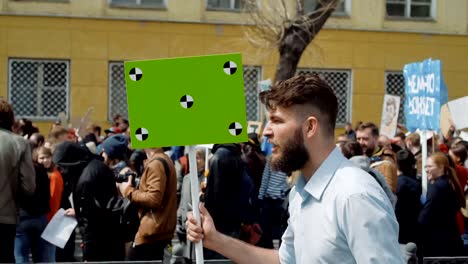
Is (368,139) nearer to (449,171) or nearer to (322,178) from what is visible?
(449,171)

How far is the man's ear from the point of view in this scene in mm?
3809

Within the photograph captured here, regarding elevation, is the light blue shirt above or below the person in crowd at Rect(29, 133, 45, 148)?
above

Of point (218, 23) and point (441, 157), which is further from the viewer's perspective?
point (218, 23)

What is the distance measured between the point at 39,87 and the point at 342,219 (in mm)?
23327

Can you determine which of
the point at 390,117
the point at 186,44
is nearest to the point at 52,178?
the point at 390,117

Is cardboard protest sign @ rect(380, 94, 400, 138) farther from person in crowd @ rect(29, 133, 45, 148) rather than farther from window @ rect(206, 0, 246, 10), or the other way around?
window @ rect(206, 0, 246, 10)

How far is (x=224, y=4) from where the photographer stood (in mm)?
27672

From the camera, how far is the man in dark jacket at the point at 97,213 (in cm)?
900

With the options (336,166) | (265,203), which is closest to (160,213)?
(265,203)

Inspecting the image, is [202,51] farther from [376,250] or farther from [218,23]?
[376,250]

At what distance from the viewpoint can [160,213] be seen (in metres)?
8.73

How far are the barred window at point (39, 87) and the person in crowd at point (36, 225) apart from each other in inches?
649

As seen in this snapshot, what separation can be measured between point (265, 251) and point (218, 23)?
23222mm

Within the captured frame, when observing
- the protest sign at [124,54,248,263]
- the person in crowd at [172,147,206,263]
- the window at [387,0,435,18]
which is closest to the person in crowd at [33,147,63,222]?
the person in crowd at [172,147,206,263]
